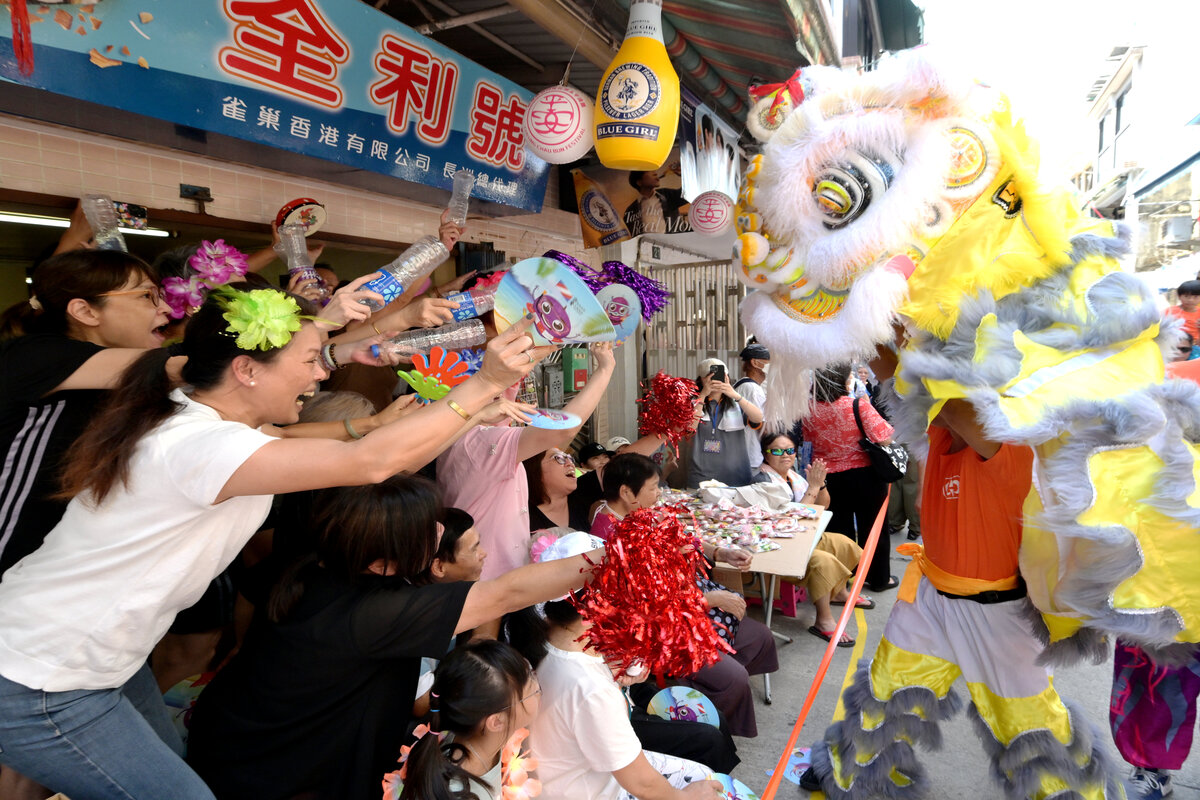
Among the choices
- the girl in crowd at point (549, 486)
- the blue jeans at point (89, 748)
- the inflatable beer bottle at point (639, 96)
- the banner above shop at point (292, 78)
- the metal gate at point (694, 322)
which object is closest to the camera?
the blue jeans at point (89, 748)

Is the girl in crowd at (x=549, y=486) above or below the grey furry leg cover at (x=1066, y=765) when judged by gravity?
above

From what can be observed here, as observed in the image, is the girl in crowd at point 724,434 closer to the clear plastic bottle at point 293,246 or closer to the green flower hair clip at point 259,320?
the clear plastic bottle at point 293,246

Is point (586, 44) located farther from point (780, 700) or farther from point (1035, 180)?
point (780, 700)

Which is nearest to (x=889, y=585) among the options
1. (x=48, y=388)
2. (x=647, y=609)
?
(x=647, y=609)

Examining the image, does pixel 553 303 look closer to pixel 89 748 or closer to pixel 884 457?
pixel 89 748

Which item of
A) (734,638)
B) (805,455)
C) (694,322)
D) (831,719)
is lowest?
(831,719)

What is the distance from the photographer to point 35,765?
1312 mm

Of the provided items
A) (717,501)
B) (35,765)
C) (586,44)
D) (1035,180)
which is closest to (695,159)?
(586,44)

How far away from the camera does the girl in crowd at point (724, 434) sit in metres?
4.45

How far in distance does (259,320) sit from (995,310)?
159 cm

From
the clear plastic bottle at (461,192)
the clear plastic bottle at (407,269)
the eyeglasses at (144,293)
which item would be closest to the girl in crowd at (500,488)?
the clear plastic bottle at (407,269)

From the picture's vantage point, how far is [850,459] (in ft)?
14.3

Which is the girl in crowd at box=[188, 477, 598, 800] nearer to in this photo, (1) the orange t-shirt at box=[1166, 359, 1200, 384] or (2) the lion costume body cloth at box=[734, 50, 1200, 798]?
(2) the lion costume body cloth at box=[734, 50, 1200, 798]

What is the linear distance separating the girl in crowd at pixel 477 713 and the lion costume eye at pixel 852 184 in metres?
1.34
